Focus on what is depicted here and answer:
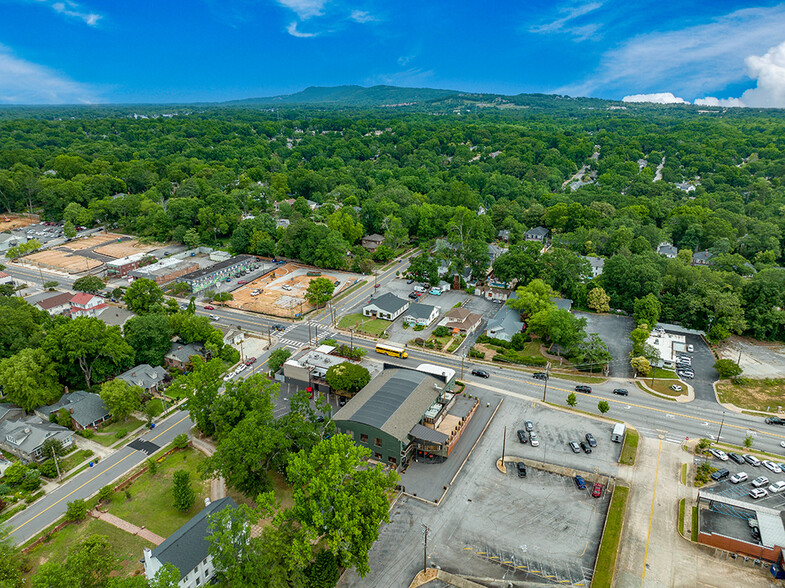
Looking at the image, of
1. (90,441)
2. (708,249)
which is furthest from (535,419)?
(708,249)

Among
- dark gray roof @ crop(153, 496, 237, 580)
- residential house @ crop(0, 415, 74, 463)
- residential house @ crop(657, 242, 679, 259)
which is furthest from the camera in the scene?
residential house @ crop(657, 242, 679, 259)

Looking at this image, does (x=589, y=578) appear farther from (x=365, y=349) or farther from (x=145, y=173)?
(x=145, y=173)

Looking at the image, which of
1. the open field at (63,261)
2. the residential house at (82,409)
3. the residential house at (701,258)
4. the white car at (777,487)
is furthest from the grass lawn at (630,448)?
the open field at (63,261)

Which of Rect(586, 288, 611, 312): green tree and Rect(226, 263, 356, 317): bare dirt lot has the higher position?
Rect(586, 288, 611, 312): green tree

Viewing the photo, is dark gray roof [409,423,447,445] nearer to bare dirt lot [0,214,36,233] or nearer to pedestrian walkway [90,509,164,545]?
pedestrian walkway [90,509,164,545]

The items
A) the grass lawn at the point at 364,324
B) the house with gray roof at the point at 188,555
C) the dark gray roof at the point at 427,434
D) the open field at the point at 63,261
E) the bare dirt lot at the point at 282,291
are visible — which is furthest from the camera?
the open field at the point at 63,261

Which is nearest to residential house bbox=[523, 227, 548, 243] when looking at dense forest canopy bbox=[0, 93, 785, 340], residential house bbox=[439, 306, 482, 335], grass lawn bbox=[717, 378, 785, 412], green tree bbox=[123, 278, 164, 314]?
dense forest canopy bbox=[0, 93, 785, 340]

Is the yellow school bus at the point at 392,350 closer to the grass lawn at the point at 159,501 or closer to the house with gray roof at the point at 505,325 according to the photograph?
the house with gray roof at the point at 505,325
